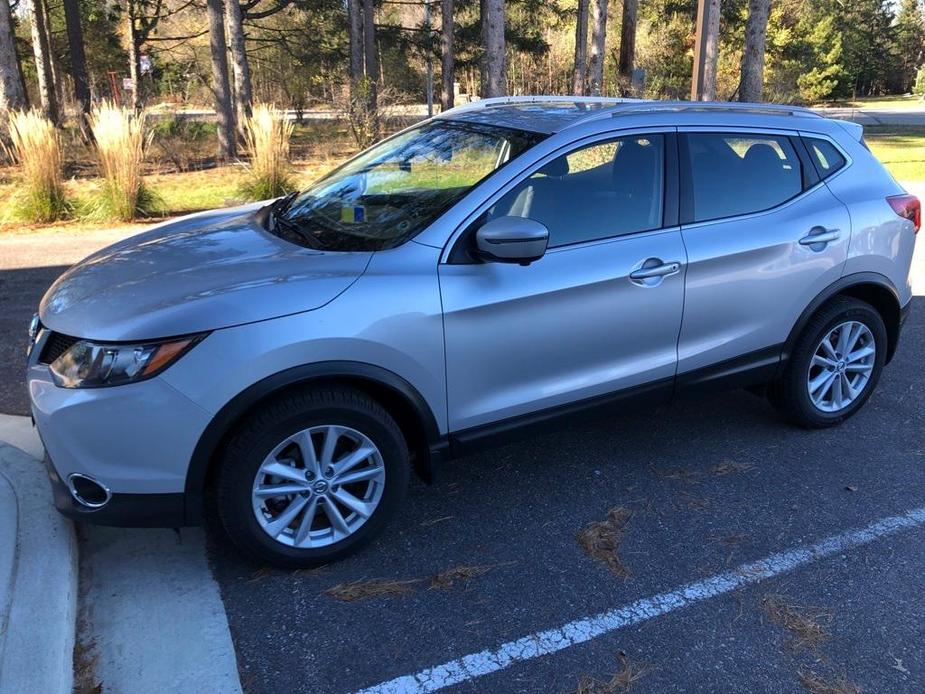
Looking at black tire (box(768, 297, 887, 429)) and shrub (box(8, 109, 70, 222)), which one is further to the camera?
shrub (box(8, 109, 70, 222))

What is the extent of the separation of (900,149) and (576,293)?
20505 millimetres

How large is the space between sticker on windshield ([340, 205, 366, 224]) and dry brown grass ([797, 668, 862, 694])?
259 cm

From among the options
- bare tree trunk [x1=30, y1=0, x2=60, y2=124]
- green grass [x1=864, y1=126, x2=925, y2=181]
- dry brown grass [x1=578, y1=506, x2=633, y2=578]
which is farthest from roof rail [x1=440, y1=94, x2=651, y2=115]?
bare tree trunk [x1=30, y1=0, x2=60, y2=124]

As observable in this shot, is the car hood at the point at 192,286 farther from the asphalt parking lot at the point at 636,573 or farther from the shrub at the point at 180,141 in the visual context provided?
the shrub at the point at 180,141

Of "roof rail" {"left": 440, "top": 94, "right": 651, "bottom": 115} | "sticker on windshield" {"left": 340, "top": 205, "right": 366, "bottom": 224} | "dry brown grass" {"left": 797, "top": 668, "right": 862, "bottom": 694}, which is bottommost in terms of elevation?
"dry brown grass" {"left": 797, "top": 668, "right": 862, "bottom": 694}

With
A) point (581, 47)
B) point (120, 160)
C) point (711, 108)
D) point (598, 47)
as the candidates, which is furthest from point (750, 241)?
point (581, 47)

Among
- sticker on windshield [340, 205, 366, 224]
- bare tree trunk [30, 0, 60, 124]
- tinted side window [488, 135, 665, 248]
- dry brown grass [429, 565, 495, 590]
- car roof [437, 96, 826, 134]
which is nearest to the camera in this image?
dry brown grass [429, 565, 495, 590]

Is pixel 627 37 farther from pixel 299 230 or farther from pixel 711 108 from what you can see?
pixel 299 230

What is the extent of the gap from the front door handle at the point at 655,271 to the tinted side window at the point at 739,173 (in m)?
0.34

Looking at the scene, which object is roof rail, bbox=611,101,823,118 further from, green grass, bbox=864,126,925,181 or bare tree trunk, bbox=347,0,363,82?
bare tree trunk, bbox=347,0,363,82

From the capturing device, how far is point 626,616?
2.99 m

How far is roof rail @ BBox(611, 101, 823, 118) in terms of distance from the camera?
401 cm

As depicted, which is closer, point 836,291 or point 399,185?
point 399,185

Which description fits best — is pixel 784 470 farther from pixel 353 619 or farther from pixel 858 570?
pixel 353 619
